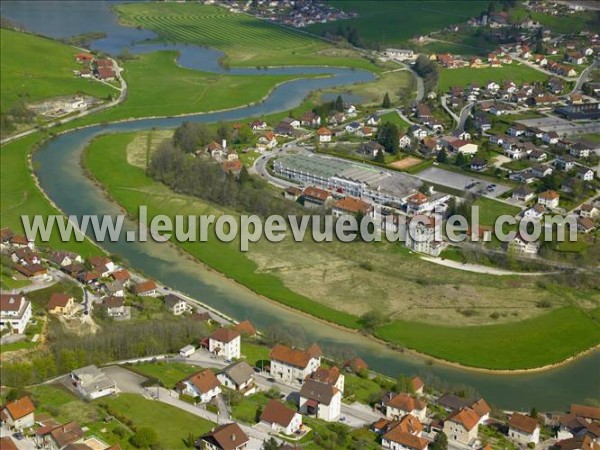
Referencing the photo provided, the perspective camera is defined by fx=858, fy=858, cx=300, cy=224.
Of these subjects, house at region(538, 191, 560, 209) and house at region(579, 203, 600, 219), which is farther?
house at region(538, 191, 560, 209)

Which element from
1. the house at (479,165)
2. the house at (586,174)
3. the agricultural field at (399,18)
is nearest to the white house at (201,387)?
the house at (479,165)

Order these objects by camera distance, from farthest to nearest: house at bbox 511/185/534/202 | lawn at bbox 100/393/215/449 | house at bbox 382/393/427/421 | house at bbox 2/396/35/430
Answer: house at bbox 511/185/534/202 < house at bbox 382/393/427/421 < lawn at bbox 100/393/215/449 < house at bbox 2/396/35/430

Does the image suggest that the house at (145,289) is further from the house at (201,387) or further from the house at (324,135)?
the house at (324,135)

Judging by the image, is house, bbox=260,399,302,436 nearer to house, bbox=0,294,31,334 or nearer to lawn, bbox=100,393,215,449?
lawn, bbox=100,393,215,449

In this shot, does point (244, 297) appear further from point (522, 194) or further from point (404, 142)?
point (404, 142)

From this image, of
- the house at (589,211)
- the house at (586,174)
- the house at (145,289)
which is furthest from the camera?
the house at (586,174)

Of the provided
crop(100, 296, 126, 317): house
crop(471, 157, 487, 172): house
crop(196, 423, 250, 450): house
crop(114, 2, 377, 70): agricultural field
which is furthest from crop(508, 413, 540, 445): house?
crop(114, 2, 377, 70): agricultural field

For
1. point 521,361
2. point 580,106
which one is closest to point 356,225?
point 521,361
